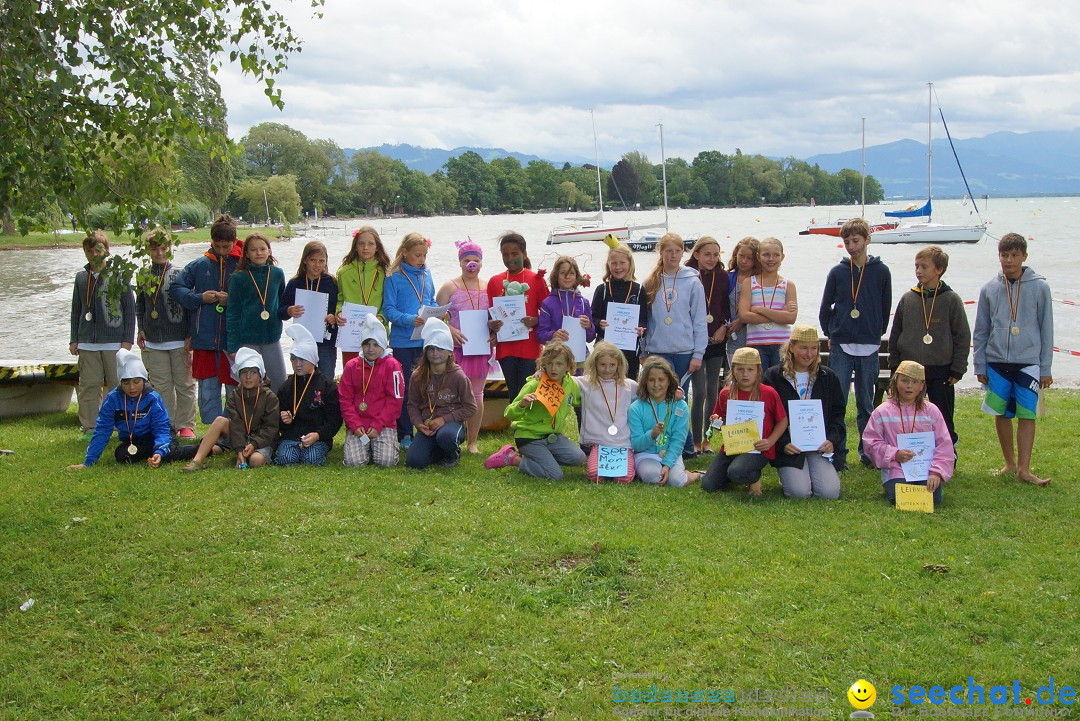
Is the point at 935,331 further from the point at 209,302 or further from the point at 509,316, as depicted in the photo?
the point at 209,302

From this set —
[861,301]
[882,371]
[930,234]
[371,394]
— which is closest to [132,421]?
[371,394]

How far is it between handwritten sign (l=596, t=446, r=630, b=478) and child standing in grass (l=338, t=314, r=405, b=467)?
1903 mm

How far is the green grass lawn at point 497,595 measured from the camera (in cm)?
422

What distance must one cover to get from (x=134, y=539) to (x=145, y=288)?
5.71 ft

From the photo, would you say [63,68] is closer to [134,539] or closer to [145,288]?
[145,288]

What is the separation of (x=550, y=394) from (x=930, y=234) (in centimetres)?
6179

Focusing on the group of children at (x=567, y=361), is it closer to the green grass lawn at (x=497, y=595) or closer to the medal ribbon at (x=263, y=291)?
the medal ribbon at (x=263, y=291)

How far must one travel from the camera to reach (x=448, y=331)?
7.97m

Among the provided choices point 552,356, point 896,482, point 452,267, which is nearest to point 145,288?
point 552,356

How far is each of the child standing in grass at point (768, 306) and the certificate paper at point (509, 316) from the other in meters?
A: 2.10

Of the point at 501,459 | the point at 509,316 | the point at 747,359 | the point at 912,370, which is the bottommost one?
the point at 501,459

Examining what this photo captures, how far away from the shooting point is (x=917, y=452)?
6809 mm

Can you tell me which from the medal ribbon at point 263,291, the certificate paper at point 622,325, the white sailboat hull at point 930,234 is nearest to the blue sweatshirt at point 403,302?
the medal ribbon at point 263,291

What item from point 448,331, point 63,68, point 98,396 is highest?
point 63,68
